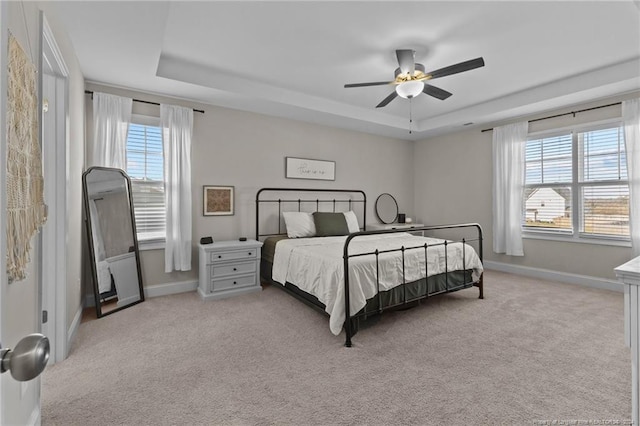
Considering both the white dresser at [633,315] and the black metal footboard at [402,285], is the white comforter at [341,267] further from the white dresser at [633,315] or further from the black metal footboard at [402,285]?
the white dresser at [633,315]

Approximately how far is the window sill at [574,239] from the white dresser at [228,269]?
423cm

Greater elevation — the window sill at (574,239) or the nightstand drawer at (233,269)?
the window sill at (574,239)

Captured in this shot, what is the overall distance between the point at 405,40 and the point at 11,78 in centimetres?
294

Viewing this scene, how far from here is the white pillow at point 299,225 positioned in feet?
14.4

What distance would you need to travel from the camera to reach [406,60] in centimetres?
304

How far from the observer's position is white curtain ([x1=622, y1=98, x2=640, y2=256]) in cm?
372

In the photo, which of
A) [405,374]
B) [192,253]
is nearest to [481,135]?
[405,374]

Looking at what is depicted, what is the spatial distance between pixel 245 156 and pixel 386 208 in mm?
3077

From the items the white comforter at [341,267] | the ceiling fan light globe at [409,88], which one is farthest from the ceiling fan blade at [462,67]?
the white comforter at [341,267]

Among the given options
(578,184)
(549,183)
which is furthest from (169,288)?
(578,184)

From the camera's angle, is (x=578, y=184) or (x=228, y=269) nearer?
(x=228, y=269)

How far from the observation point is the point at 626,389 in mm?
1895

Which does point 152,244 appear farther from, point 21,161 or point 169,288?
point 21,161

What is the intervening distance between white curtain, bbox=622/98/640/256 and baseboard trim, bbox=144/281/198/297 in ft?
18.4
